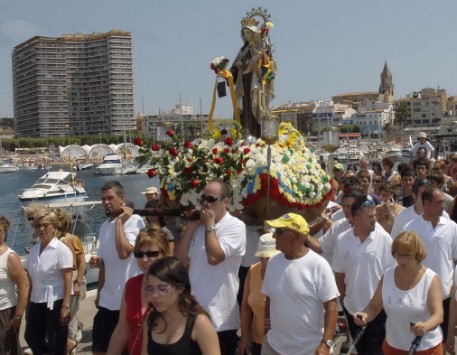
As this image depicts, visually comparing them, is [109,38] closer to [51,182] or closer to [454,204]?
[51,182]

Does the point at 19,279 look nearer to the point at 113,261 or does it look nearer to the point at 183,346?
the point at 113,261

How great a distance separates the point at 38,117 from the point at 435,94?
9776 cm

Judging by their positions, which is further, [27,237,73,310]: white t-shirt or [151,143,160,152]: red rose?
[151,143,160,152]: red rose

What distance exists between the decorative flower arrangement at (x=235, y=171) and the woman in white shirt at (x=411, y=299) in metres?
1.57

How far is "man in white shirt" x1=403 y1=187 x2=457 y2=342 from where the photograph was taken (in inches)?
Answer: 206

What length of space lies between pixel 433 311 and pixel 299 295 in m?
0.88

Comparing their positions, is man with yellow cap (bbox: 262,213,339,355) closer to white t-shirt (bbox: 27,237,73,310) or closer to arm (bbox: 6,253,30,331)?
white t-shirt (bbox: 27,237,73,310)

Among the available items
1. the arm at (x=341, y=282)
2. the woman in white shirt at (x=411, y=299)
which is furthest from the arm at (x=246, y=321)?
the woman in white shirt at (x=411, y=299)

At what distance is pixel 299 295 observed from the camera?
4.09m

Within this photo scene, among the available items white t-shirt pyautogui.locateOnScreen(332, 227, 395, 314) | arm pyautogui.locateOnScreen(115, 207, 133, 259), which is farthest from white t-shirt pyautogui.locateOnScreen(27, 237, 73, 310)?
white t-shirt pyautogui.locateOnScreen(332, 227, 395, 314)

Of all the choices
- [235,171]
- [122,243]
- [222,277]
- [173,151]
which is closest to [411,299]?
[222,277]

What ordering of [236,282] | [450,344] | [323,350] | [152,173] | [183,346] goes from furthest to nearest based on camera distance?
[152,173]
[236,282]
[450,344]
[323,350]
[183,346]

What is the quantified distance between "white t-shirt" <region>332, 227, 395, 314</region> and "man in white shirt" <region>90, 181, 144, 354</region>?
1.68m

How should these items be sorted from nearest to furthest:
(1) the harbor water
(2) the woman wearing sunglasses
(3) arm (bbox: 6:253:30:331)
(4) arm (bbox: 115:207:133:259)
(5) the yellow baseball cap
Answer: (2) the woman wearing sunglasses, (5) the yellow baseball cap, (4) arm (bbox: 115:207:133:259), (3) arm (bbox: 6:253:30:331), (1) the harbor water
